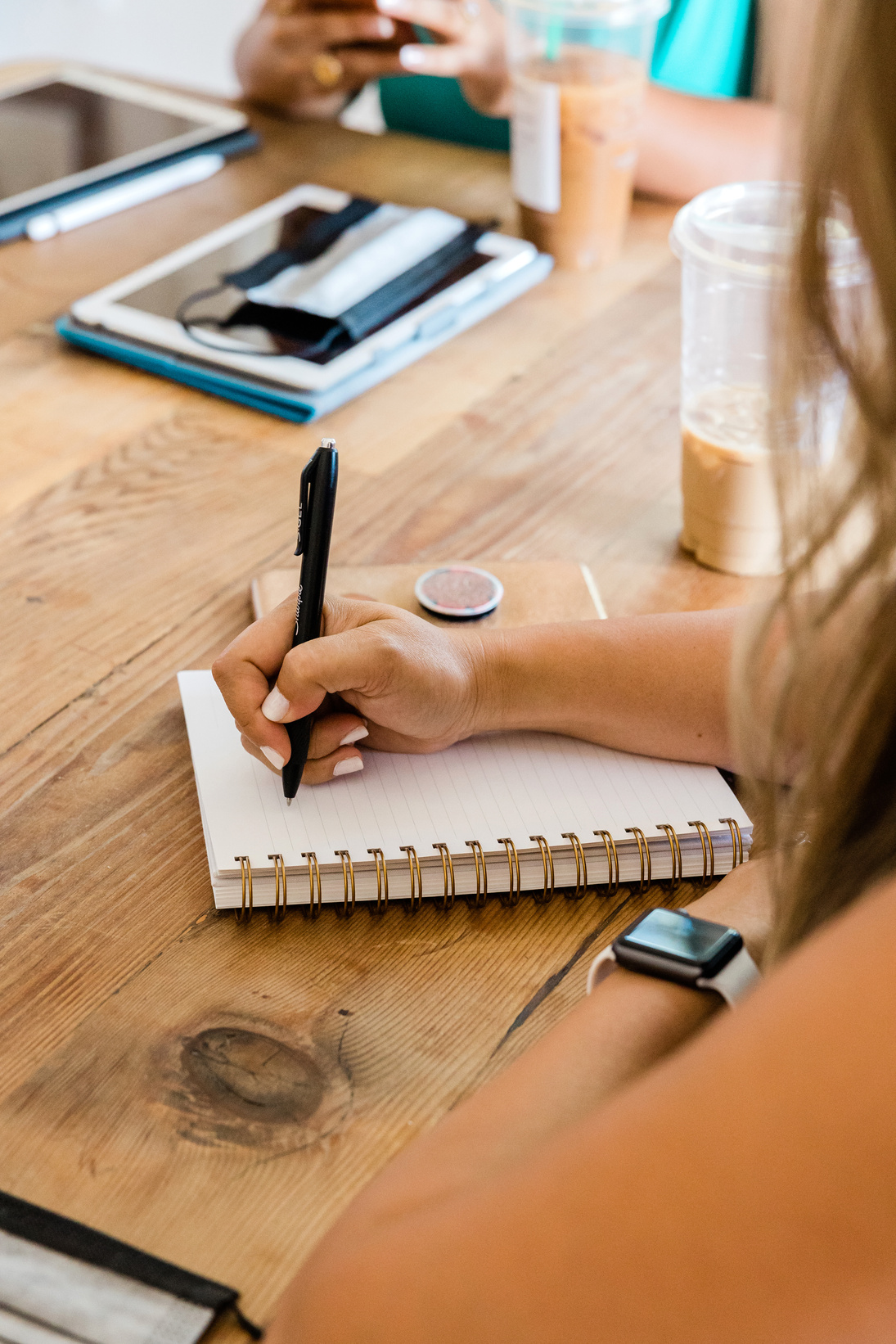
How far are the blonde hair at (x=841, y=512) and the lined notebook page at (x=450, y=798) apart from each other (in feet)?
0.70

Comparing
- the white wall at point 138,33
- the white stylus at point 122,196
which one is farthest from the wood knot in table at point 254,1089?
the white wall at point 138,33

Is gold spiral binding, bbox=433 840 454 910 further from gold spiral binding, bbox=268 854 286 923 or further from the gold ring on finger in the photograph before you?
the gold ring on finger

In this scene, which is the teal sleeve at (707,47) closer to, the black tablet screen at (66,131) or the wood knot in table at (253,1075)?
the black tablet screen at (66,131)

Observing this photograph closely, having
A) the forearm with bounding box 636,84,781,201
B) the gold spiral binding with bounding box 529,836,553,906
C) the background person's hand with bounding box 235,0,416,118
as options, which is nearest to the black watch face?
the gold spiral binding with bounding box 529,836,553,906

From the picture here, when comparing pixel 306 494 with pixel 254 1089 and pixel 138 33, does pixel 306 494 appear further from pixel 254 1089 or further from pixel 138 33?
pixel 138 33

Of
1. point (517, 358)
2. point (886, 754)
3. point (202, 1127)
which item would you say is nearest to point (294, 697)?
point (202, 1127)

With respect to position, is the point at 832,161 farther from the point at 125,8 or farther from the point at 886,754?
the point at 125,8

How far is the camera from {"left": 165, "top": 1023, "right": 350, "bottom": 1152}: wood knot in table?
1.94ft

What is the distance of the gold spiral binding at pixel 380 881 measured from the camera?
2.32 feet

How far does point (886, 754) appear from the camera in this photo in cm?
48

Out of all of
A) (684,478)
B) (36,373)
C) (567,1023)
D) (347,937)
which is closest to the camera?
(567,1023)

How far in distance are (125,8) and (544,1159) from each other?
4772 mm

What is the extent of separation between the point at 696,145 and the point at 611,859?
3.58 ft

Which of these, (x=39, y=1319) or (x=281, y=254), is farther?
(x=281, y=254)
